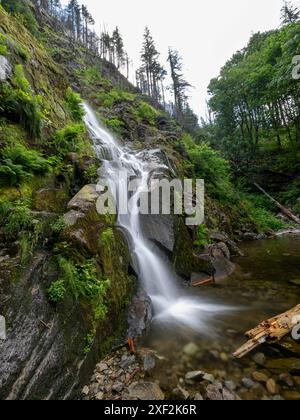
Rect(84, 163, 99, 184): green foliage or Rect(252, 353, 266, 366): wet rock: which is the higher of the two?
Rect(84, 163, 99, 184): green foliage

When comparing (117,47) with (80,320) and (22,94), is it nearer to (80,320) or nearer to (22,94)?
(22,94)

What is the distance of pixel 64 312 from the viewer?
328 centimetres

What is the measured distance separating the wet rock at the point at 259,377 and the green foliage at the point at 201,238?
5.41 meters

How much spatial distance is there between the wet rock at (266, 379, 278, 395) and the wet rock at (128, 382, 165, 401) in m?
1.41

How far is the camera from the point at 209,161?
52.6 ft

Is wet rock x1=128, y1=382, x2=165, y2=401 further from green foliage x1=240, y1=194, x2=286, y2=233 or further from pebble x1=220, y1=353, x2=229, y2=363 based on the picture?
green foliage x1=240, y1=194, x2=286, y2=233

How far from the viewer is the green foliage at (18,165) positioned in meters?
4.00

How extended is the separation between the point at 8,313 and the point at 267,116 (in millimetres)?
27198

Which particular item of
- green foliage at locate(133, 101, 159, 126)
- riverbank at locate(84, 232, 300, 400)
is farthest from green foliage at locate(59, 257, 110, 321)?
green foliage at locate(133, 101, 159, 126)

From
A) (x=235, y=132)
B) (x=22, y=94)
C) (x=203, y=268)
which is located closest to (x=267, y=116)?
(x=235, y=132)

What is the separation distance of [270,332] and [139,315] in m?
2.40

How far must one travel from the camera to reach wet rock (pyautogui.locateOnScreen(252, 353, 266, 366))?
3.62m

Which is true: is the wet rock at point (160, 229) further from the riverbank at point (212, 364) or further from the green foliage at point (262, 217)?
the green foliage at point (262, 217)

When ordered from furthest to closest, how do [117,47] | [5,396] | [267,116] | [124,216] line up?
[117,47], [267,116], [124,216], [5,396]
